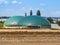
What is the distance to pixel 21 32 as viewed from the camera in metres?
7.34

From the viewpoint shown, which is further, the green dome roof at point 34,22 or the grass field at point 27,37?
the green dome roof at point 34,22

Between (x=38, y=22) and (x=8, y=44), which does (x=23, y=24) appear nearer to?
(x=38, y=22)

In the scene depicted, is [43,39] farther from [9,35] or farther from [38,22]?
[38,22]

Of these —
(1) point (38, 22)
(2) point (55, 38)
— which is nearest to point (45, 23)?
(1) point (38, 22)

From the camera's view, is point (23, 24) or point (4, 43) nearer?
point (4, 43)

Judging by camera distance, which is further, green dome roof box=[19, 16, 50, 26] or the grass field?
green dome roof box=[19, 16, 50, 26]

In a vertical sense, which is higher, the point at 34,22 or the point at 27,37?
the point at 27,37

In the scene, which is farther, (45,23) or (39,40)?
(45,23)

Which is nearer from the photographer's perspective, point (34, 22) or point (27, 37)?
point (27, 37)

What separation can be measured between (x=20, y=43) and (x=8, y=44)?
0.48 m

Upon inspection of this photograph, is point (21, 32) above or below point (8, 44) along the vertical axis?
above

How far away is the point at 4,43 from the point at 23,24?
21.0 metres

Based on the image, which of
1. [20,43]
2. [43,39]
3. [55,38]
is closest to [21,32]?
[20,43]

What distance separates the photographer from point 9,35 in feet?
24.1
